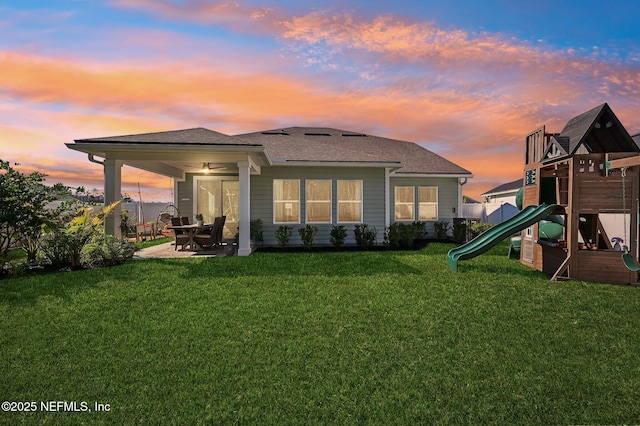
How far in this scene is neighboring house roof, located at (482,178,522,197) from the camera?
27423 millimetres

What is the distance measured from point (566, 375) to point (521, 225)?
5.18m

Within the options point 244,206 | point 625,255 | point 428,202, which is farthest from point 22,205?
point 428,202

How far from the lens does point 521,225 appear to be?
26.2 ft

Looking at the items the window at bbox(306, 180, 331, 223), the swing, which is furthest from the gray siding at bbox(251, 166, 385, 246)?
the swing

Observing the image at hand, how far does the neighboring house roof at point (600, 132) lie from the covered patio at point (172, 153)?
7657mm

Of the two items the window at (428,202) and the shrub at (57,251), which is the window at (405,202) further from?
the shrub at (57,251)

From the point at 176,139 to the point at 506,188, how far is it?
90.6 feet

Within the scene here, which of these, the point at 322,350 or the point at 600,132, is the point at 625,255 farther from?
the point at 322,350

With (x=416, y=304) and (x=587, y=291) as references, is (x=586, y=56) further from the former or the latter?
(x=416, y=304)

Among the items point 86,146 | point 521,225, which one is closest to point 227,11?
point 86,146

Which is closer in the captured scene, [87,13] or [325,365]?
[325,365]

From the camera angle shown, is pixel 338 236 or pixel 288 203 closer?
pixel 338 236

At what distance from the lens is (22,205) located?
813 cm

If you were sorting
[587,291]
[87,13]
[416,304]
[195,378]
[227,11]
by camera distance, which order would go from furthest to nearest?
1. [227,11]
2. [87,13]
3. [587,291]
4. [416,304]
5. [195,378]
